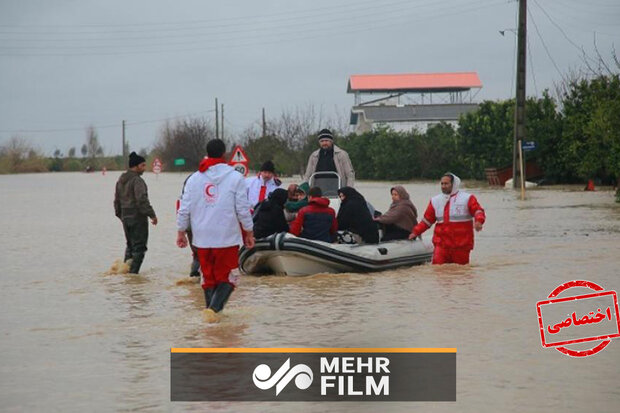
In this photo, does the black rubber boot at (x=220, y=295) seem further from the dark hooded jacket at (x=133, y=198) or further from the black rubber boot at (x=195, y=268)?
the dark hooded jacket at (x=133, y=198)

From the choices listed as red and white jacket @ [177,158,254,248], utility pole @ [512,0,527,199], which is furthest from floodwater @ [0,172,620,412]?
utility pole @ [512,0,527,199]

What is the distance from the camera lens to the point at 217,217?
11211 mm

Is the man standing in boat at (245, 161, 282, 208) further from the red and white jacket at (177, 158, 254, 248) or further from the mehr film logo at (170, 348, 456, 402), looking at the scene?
the mehr film logo at (170, 348, 456, 402)

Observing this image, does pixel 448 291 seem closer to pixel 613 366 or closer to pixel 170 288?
pixel 170 288

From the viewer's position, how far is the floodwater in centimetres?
811

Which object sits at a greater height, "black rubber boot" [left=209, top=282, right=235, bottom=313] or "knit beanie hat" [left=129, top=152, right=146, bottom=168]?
"knit beanie hat" [left=129, top=152, right=146, bottom=168]

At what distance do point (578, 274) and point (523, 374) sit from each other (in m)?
7.87

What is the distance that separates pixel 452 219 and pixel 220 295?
5.27 metres

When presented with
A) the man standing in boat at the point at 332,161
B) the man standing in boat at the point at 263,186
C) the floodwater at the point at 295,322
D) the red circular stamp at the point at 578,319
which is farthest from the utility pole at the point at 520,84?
the red circular stamp at the point at 578,319

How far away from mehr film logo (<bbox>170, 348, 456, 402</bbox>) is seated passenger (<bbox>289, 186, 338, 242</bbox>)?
6.19 metres

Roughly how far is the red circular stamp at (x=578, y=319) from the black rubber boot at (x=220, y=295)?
3012 mm

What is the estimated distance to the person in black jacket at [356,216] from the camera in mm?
16469

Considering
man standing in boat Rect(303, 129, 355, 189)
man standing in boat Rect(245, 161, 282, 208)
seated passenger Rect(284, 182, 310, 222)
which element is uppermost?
man standing in boat Rect(303, 129, 355, 189)

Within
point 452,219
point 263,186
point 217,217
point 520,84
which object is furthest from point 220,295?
point 520,84
